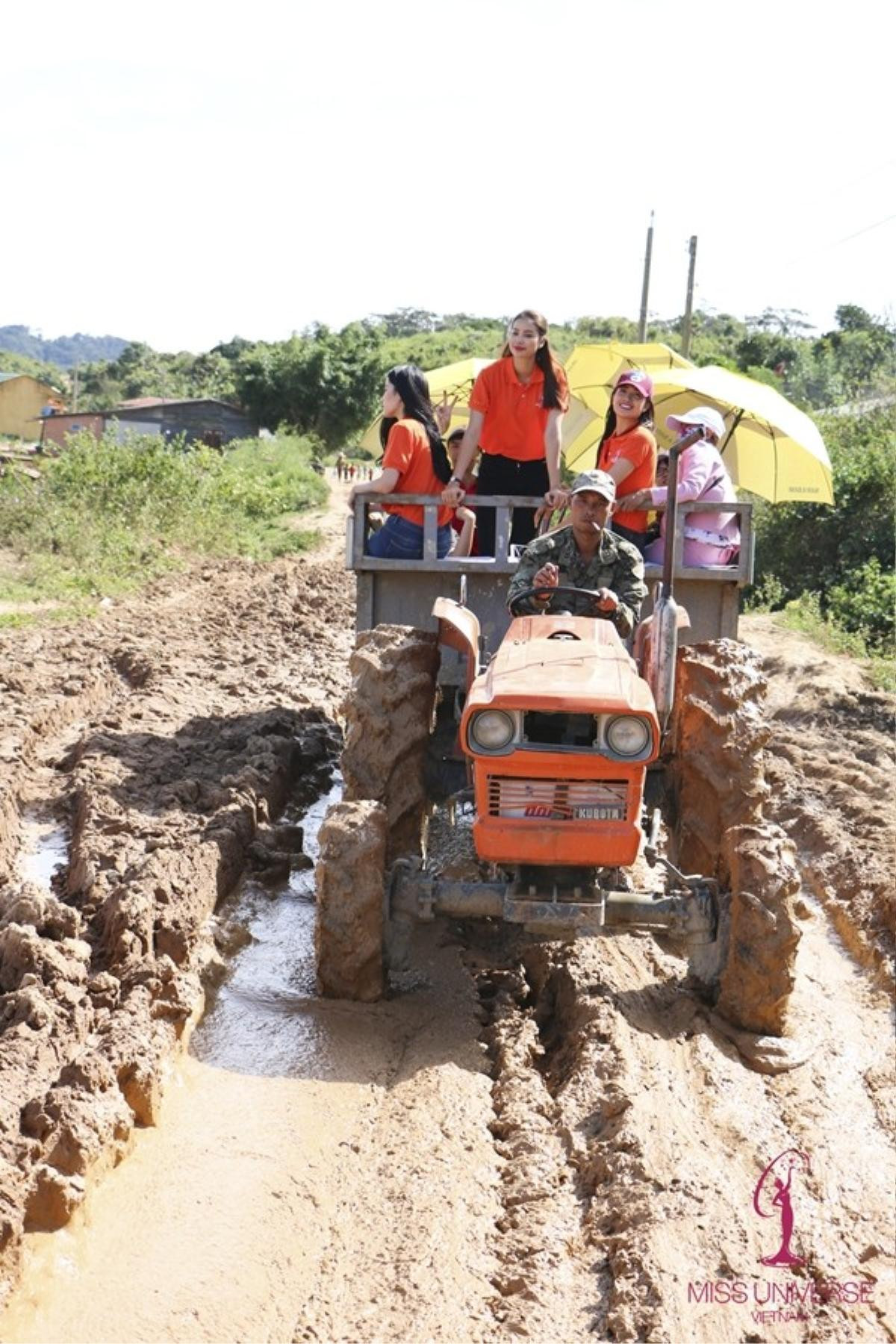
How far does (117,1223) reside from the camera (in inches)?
173

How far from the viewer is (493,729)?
5574mm

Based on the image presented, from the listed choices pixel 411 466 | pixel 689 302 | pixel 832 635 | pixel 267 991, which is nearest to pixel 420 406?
pixel 411 466

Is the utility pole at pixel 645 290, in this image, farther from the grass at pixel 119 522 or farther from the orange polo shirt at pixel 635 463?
the orange polo shirt at pixel 635 463

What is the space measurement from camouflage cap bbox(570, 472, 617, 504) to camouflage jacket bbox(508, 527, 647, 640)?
0.20 meters

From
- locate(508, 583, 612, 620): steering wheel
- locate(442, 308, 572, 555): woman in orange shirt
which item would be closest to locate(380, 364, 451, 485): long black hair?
locate(442, 308, 572, 555): woman in orange shirt

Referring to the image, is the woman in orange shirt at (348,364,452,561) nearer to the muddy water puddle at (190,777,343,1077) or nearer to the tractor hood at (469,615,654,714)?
the muddy water puddle at (190,777,343,1077)

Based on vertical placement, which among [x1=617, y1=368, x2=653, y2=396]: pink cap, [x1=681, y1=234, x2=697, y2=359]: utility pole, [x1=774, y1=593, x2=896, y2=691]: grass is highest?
[x1=681, y1=234, x2=697, y2=359]: utility pole

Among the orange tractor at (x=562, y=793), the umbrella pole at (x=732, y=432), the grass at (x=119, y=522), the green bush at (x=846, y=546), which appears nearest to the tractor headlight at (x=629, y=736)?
the orange tractor at (x=562, y=793)

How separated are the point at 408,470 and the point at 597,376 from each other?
227 inches

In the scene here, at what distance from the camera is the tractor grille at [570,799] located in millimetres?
Answer: 5664

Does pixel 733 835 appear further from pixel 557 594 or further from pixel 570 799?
pixel 557 594

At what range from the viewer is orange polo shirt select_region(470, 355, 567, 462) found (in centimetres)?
844

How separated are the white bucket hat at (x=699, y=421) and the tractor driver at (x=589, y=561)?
128 cm

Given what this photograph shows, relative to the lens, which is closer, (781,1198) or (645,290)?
(781,1198)
